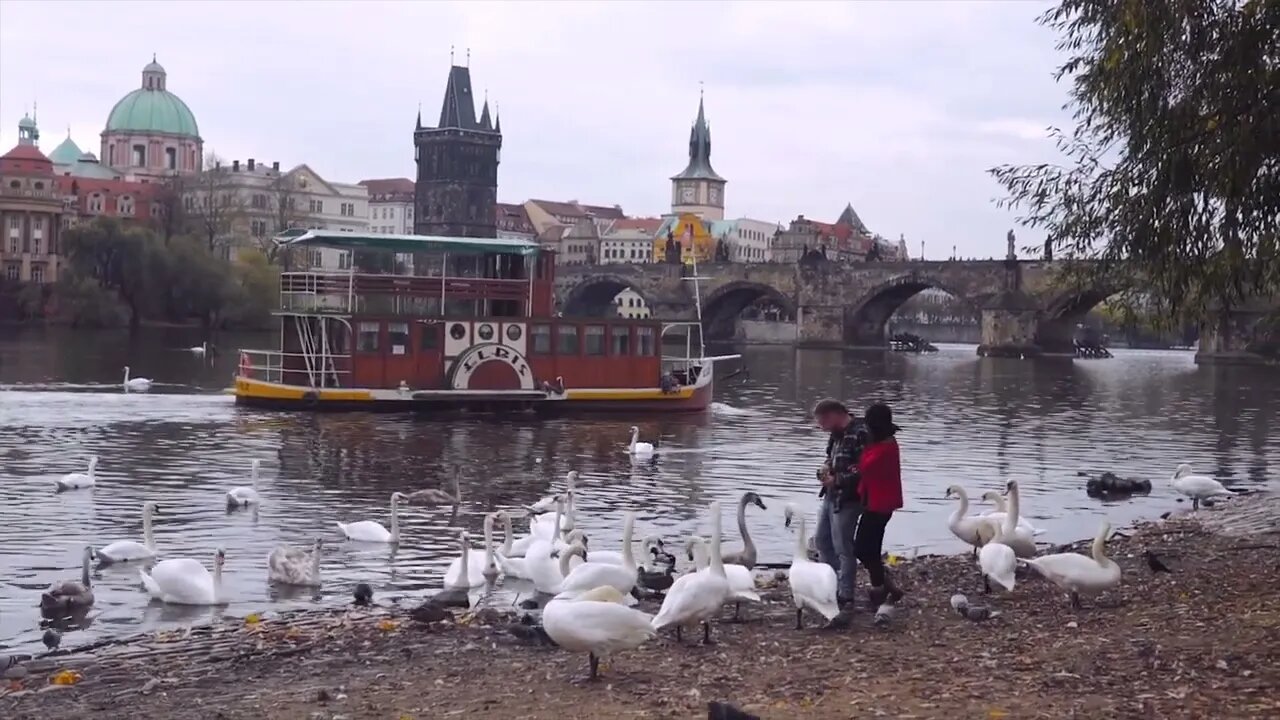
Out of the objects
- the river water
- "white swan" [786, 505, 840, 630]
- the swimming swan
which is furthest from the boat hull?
"white swan" [786, 505, 840, 630]

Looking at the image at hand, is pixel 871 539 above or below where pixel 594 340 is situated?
below

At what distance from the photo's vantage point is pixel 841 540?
12.0 meters

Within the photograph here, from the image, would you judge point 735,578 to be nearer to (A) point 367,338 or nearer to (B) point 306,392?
(B) point 306,392

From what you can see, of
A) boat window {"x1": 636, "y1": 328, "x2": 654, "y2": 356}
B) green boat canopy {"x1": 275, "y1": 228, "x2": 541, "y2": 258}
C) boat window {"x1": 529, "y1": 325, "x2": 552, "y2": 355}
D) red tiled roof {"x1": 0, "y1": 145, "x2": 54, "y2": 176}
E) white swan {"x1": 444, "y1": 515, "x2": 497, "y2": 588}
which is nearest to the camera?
white swan {"x1": 444, "y1": 515, "x2": 497, "y2": 588}

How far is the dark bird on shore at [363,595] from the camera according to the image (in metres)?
14.6

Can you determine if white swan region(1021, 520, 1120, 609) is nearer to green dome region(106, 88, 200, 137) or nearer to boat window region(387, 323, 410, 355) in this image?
boat window region(387, 323, 410, 355)

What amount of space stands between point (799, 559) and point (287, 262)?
105 feet

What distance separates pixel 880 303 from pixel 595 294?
2742 cm

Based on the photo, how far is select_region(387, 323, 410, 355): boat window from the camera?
128ft

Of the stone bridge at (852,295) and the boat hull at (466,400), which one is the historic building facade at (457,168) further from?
the boat hull at (466,400)

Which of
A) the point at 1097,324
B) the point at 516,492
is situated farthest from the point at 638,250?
the point at 516,492

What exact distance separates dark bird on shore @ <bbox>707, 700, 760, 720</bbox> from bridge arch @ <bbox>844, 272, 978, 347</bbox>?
311 feet

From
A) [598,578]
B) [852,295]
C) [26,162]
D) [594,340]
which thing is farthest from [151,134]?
[598,578]

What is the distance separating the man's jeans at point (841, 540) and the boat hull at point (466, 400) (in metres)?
26.7
